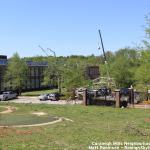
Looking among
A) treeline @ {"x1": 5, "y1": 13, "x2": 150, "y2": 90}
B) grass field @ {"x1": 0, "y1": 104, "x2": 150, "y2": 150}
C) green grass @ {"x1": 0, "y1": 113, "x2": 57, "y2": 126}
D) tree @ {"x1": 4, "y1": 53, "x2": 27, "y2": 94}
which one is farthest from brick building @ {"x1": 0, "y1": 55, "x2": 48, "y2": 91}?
grass field @ {"x1": 0, "y1": 104, "x2": 150, "y2": 150}

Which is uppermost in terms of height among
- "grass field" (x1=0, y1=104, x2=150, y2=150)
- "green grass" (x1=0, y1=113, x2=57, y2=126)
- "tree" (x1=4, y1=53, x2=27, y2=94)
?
"tree" (x1=4, y1=53, x2=27, y2=94)

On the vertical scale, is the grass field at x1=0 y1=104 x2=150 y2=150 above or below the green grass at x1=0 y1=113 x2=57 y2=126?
below

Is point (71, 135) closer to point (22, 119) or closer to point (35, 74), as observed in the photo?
point (22, 119)

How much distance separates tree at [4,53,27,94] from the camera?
270 ft

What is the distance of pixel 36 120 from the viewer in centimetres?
3494

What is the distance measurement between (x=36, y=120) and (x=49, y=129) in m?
6.03

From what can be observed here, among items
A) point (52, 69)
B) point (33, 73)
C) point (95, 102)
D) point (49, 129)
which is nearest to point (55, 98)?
point (95, 102)

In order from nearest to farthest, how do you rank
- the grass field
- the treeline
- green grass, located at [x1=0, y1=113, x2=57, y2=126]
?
1. the grass field
2. green grass, located at [x1=0, y1=113, x2=57, y2=126]
3. the treeline

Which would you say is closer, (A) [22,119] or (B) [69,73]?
(A) [22,119]

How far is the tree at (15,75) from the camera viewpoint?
8219cm

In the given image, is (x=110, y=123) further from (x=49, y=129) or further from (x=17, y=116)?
(x=17, y=116)

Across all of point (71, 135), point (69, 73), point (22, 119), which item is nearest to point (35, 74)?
point (69, 73)

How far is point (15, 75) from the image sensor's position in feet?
270

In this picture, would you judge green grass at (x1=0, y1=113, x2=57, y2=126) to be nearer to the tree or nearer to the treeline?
the treeline
